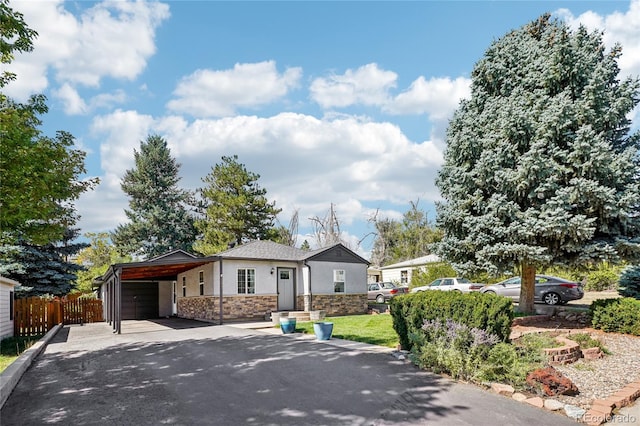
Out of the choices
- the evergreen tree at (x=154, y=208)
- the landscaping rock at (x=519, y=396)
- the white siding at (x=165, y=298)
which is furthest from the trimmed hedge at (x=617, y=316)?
the evergreen tree at (x=154, y=208)

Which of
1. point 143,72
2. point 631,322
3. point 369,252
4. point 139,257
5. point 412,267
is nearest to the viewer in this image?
point 631,322

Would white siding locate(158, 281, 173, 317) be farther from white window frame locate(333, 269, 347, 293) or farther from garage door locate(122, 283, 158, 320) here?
white window frame locate(333, 269, 347, 293)

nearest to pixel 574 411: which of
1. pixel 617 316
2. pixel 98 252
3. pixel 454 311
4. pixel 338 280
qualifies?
pixel 454 311

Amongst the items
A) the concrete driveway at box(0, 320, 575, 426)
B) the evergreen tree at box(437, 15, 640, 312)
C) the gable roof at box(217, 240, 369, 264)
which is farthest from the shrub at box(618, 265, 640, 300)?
the gable roof at box(217, 240, 369, 264)

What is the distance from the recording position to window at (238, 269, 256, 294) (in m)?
19.1

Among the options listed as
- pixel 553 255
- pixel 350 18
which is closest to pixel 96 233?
pixel 350 18

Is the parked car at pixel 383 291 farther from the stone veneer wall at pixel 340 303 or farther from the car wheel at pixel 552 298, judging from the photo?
the car wheel at pixel 552 298

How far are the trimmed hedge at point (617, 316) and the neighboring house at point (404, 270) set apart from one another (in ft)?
76.1

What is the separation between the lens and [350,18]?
42.8ft

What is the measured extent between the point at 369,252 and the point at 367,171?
2396cm

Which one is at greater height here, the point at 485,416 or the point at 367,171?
the point at 367,171

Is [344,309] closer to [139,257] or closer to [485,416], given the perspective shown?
Result: [485,416]

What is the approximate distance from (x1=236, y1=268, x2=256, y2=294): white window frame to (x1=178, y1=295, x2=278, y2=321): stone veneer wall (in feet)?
1.14

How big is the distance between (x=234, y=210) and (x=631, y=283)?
26674 mm
